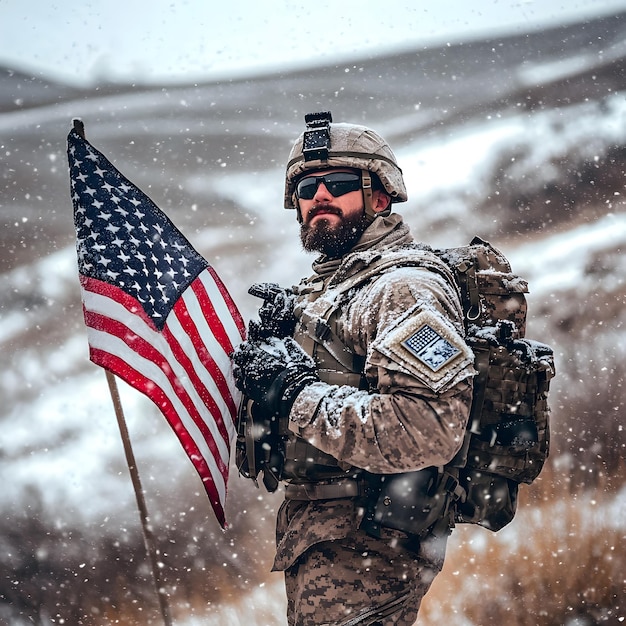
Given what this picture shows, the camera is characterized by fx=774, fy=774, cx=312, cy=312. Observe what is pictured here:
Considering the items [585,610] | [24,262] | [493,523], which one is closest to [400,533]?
[493,523]

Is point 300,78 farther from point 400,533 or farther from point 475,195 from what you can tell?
point 400,533

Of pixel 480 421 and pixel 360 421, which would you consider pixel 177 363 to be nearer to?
pixel 360 421

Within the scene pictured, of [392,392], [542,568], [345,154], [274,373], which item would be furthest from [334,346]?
[542,568]

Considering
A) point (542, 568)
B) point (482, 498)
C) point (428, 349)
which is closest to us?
point (428, 349)

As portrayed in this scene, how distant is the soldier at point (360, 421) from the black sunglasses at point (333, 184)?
0.07 feet

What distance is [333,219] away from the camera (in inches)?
114

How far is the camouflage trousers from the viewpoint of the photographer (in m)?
2.47

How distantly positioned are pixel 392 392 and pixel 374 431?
13 cm

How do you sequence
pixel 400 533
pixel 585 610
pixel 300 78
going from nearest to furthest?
pixel 400 533 → pixel 585 610 → pixel 300 78

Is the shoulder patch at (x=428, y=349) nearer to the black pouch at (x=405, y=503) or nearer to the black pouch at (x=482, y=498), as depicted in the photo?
the black pouch at (x=405, y=503)

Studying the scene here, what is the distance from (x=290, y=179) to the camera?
308cm

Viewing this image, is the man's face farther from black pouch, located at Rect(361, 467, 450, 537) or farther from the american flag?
black pouch, located at Rect(361, 467, 450, 537)

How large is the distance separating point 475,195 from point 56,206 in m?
3.85

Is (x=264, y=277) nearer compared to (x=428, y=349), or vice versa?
(x=428, y=349)
